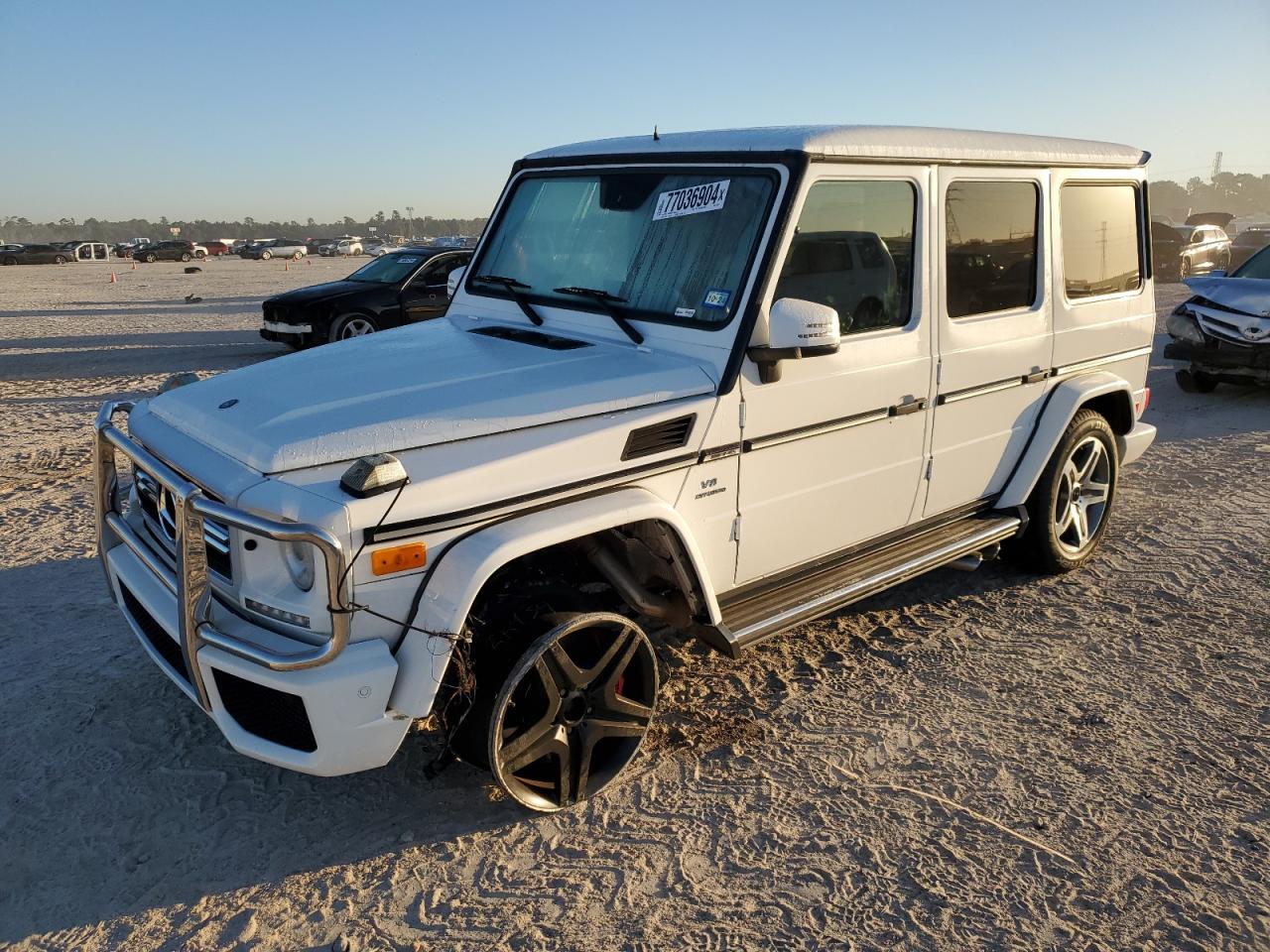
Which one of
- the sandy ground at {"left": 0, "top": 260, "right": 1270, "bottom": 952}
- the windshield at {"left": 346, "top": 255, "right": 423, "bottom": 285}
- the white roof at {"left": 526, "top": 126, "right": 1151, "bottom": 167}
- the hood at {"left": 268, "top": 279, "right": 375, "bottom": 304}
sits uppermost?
the white roof at {"left": 526, "top": 126, "right": 1151, "bottom": 167}

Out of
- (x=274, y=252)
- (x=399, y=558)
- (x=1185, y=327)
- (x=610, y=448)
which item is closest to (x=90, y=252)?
(x=274, y=252)

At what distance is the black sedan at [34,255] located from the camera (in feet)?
154

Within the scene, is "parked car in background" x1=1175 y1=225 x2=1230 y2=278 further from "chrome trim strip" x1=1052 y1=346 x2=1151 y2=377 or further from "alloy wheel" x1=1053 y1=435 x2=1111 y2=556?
"alloy wheel" x1=1053 y1=435 x2=1111 y2=556

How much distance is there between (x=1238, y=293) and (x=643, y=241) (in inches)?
344

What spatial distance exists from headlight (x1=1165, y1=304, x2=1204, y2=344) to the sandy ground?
591 cm

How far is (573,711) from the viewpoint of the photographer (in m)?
3.34

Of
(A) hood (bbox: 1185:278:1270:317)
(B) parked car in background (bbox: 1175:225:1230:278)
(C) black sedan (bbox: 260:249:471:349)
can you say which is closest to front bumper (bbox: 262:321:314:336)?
(C) black sedan (bbox: 260:249:471:349)

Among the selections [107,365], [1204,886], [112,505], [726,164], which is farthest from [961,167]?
[107,365]

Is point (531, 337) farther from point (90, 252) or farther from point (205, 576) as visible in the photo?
point (90, 252)

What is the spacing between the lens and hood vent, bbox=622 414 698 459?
3.28 m

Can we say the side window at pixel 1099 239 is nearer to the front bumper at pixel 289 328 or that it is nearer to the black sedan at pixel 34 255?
the front bumper at pixel 289 328

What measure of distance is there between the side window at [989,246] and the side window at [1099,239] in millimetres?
340

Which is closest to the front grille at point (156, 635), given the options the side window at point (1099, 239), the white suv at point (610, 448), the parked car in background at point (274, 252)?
the white suv at point (610, 448)

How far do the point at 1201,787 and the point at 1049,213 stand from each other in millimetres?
2768
